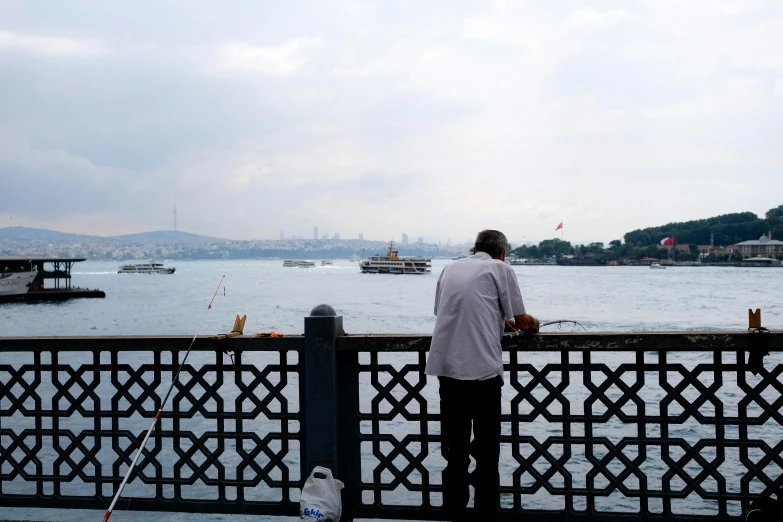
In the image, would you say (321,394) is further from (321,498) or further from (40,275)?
(40,275)

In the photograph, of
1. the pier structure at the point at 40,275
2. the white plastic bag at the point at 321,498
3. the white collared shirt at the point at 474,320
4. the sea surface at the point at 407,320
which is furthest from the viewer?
the pier structure at the point at 40,275

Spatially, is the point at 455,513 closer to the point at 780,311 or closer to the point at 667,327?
the point at 667,327

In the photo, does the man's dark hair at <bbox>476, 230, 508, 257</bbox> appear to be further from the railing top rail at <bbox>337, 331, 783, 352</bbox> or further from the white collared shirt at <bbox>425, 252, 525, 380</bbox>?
the railing top rail at <bbox>337, 331, 783, 352</bbox>

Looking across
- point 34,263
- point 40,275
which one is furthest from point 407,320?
point 34,263

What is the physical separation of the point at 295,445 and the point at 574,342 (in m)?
13.8

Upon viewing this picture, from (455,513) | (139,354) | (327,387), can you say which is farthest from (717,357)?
(139,354)

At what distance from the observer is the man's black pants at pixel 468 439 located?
423 centimetres

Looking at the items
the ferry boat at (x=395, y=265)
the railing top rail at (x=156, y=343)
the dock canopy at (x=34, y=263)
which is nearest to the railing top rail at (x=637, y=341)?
the railing top rail at (x=156, y=343)

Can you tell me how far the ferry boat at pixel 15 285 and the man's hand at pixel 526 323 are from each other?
90.8 meters

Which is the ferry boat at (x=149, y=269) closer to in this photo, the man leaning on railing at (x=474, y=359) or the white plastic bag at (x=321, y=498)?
the white plastic bag at (x=321, y=498)

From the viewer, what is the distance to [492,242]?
4.47 metres

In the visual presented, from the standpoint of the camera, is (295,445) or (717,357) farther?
(295,445)

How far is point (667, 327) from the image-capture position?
157 ft

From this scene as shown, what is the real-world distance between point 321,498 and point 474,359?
130 centimetres
